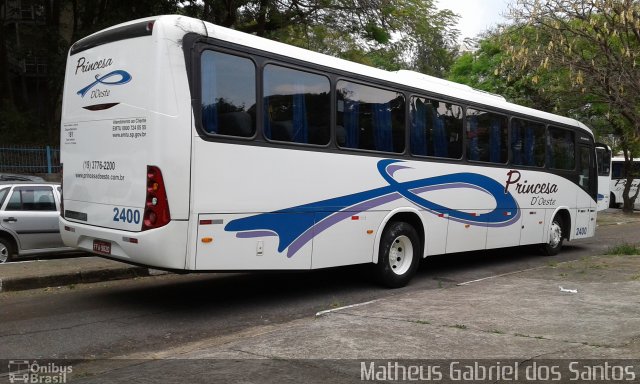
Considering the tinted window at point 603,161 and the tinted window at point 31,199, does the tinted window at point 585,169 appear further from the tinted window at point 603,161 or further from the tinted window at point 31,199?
the tinted window at point 31,199

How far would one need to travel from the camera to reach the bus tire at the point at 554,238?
13.3 m

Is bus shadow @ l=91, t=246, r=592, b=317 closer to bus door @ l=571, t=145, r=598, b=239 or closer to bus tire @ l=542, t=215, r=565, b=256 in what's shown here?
bus tire @ l=542, t=215, r=565, b=256

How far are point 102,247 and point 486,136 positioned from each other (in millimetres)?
7220

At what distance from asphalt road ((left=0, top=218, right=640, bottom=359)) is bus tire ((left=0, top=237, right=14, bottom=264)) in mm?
2649

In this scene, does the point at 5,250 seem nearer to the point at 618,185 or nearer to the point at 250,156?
the point at 250,156

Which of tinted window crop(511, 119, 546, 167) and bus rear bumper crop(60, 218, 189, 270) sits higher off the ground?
tinted window crop(511, 119, 546, 167)

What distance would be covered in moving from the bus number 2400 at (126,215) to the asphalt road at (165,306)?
1.19 metres

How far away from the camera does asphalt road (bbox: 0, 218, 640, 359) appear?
5.88m

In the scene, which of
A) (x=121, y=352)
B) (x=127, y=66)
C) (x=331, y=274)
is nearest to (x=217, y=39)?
(x=127, y=66)

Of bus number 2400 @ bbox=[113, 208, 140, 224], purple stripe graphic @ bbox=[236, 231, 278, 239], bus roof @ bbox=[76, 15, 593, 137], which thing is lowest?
purple stripe graphic @ bbox=[236, 231, 278, 239]

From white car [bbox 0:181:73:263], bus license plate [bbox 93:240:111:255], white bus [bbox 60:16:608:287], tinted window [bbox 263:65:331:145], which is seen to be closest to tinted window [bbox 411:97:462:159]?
white bus [bbox 60:16:608:287]

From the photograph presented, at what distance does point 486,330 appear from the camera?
19.5ft

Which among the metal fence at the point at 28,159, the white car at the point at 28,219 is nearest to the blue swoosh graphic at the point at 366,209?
the white car at the point at 28,219

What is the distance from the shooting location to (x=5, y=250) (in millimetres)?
10375
